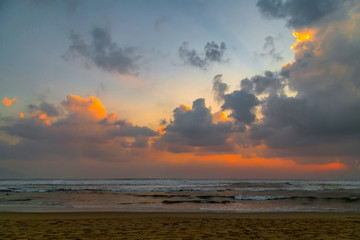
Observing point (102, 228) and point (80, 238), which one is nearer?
point (80, 238)

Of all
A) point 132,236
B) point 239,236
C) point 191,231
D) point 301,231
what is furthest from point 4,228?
point 301,231

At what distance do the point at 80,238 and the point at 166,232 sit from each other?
3377mm

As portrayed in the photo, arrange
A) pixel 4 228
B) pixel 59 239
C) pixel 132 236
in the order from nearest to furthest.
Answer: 1. pixel 59 239
2. pixel 132 236
3. pixel 4 228

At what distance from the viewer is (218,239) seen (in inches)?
344

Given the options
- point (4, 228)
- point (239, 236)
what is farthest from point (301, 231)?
point (4, 228)

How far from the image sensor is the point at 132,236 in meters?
9.15

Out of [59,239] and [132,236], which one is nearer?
[59,239]

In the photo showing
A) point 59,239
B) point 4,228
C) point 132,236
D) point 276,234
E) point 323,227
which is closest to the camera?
point 59,239

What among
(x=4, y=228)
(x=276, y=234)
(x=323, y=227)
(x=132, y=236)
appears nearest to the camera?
(x=132, y=236)

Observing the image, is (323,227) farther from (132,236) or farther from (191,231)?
(132,236)

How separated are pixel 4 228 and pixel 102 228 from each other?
4.35 meters

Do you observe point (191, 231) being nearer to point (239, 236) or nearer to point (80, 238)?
point (239, 236)

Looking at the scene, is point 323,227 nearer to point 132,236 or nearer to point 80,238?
point 132,236

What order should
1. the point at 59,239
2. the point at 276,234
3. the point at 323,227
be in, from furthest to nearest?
the point at 323,227
the point at 276,234
the point at 59,239
